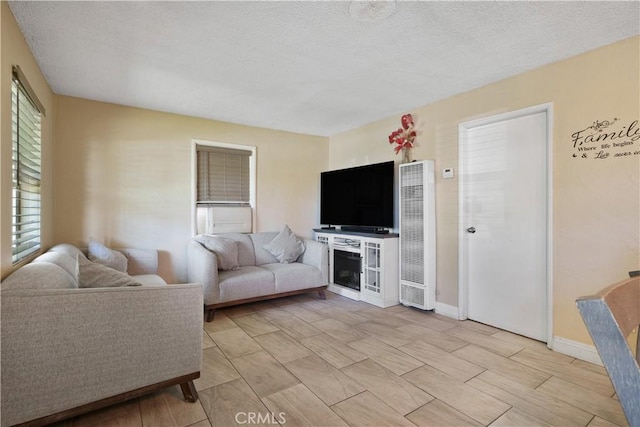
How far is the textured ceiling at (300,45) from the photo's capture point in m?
1.90

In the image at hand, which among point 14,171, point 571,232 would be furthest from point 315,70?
point 571,232

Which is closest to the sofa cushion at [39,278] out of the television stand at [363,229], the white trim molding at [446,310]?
the television stand at [363,229]

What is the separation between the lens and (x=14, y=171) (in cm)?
199

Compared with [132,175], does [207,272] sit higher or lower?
lower

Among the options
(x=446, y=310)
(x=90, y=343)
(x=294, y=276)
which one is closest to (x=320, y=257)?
(x=294, y=276)

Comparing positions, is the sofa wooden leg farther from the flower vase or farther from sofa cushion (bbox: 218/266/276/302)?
the flower vase

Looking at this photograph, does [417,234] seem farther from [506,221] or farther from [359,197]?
[359,197]

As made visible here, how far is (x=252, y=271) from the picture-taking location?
11.8 ft

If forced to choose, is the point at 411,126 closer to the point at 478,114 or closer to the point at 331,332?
the point at 478,114

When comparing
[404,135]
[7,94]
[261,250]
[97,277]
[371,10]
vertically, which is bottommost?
[261,250]

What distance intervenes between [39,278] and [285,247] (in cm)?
266

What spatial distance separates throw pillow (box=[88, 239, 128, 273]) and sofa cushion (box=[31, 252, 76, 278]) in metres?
0.55

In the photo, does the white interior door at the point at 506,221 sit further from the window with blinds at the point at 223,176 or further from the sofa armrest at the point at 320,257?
the window with blinds at the point at 223,176

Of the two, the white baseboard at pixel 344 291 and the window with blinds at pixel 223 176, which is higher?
the window with blinds at pixel 223 176
